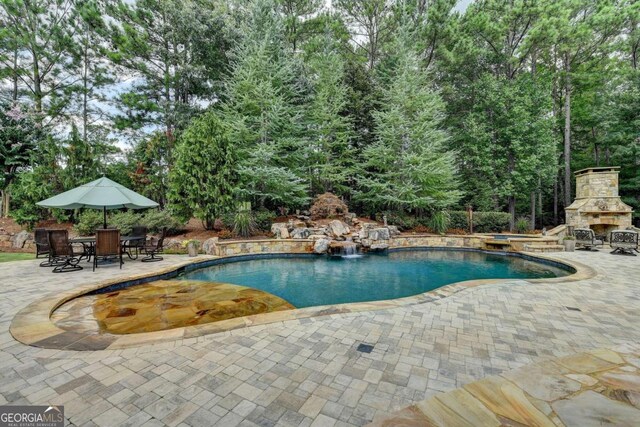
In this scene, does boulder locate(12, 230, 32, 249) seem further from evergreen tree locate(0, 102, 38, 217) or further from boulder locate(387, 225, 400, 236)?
boulder locate(387, 225, 400, 236)

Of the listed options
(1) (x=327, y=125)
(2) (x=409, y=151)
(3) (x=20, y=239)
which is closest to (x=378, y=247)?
(2) (x=409, y=151)

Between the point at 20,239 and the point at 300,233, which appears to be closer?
the point at 20,239

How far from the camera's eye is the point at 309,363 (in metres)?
2.41

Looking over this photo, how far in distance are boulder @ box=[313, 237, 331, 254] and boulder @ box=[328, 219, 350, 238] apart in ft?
2.68

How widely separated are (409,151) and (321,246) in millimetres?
7550

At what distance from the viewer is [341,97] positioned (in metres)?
13.8

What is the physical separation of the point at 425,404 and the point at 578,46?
72.5ft

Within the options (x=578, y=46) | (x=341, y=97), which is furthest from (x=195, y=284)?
(x=578, y=46)

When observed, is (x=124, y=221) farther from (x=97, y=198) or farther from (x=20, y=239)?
(x=97, y=198)

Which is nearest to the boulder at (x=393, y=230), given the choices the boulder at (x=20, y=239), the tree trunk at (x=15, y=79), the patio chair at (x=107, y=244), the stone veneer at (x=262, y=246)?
the stone veneer at (x=262, y=246)

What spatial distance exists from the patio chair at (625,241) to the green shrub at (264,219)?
481 inches

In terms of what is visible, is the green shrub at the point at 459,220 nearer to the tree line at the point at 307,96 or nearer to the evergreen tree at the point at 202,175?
the tree line at the point at 307,96

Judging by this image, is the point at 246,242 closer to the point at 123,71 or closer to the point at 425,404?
the point at 425,404

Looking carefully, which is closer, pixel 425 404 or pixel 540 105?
pixel 425 404
